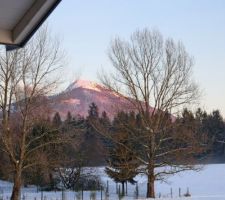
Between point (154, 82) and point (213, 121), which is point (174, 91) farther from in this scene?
point (213, 121)

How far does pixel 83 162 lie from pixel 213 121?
56534 millimetres

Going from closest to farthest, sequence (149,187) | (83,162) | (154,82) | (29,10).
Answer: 1. (29,10)
2. (149,187)
3. (154,82)
4. (83,162)

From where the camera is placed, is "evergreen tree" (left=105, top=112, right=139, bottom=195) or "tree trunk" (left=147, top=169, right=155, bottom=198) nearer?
"tree trunk" (left=147, top=169, right=155, bottom=198)

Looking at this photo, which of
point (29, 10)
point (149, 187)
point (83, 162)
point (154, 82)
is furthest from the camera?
point (83, 162)

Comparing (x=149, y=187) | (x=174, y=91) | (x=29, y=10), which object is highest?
(x=174, y=91)

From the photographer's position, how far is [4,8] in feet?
15.2

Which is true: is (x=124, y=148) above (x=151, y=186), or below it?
above

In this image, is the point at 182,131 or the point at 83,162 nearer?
the point at 182,131

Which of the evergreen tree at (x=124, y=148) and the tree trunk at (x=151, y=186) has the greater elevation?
the evergreen tree at (x=124, y=148)

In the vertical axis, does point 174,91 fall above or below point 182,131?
above

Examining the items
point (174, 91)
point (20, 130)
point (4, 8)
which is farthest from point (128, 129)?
point (4, 8)

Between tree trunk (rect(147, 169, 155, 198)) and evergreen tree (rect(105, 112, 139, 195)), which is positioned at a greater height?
evergreen tree (rect(105, 112, 139, 195))

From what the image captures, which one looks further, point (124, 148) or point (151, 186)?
point (124, 148)

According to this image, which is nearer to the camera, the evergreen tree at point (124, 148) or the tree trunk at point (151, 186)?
the tree trunk at point (151, 186)
